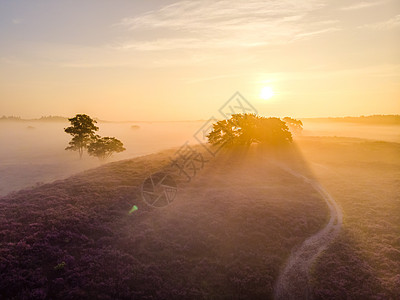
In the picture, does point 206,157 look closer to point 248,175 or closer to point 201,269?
point 248,175

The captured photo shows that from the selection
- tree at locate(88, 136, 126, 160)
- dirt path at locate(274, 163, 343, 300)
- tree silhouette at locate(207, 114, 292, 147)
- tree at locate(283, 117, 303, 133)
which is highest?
tree at locate(283, 117, 303, 133)

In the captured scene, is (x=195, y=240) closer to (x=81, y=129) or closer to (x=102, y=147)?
(x=102, y=147)

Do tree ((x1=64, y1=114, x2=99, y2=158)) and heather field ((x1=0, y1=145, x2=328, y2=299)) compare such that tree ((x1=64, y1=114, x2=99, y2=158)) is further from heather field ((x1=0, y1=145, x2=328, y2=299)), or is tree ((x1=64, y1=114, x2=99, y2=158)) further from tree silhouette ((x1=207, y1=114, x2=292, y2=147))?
heather field ((x1=0, y1=145, x2=328, y2=299))

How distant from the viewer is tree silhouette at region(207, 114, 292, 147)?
91.7 meters

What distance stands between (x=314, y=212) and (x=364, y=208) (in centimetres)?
877

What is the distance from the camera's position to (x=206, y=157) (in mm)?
74750

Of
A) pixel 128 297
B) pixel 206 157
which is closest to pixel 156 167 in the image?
pixel 206 157

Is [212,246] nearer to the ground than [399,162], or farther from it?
nearer to the ground

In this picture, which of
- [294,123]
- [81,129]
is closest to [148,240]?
[81,129]

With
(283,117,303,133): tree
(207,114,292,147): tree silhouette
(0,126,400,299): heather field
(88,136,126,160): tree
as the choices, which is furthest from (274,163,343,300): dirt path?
(283,117,303,133): tree

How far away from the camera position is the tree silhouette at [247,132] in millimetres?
91688

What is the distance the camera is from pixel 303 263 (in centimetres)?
2381

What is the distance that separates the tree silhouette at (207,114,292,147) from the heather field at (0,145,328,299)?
45659mm

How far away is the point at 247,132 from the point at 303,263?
233ft
